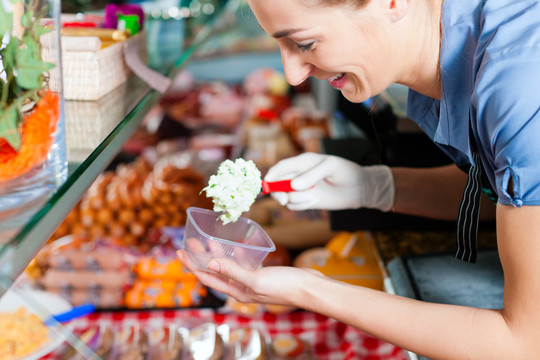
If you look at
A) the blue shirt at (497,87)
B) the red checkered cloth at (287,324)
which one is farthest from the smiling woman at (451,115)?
the red checkered cloth at (287,324)

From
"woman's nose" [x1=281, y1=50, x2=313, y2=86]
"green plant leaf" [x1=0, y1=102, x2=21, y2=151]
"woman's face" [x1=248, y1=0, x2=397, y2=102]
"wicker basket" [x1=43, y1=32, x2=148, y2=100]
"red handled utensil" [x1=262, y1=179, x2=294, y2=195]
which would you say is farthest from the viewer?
"red handled utensil" [x1=262, y1=179, x2=294, y2=195]

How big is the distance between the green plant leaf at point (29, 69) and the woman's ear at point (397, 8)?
0.72 metres

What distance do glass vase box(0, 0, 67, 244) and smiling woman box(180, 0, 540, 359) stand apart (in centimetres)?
44

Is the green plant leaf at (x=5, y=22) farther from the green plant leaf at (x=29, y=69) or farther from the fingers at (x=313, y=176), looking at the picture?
the fingers at (x=313, y=176)

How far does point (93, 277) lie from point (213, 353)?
2.10ft

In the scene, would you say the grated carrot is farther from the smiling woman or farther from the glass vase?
the smiling woman

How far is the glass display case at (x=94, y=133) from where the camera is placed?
0.73 meters

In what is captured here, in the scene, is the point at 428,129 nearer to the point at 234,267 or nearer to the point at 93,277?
the point at 234,267

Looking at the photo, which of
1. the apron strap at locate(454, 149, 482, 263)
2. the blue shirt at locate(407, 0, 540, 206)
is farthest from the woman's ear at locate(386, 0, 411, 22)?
the apron strap at locate(454, 149, 482, 263)

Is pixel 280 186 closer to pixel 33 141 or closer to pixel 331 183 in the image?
pixel 331 183

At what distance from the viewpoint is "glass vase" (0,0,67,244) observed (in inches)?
33.1

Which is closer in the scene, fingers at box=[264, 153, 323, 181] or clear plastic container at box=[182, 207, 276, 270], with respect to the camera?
clear plastic container at box=[182, 207, 276, 270]

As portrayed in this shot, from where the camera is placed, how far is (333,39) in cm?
116

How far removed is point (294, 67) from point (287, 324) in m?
1.13
